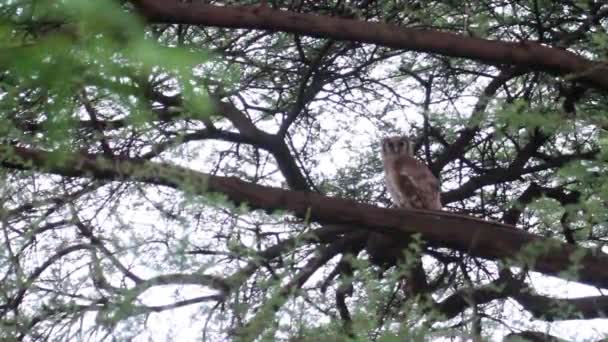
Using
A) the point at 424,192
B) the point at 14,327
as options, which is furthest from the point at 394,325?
the point at 424,192

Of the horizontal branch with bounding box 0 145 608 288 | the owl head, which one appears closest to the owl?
the owl head

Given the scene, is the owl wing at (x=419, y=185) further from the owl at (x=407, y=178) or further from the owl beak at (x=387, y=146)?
the owl beak at (x=387, y=146)

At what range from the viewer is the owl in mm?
4246

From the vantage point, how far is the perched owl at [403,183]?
13.0 feet

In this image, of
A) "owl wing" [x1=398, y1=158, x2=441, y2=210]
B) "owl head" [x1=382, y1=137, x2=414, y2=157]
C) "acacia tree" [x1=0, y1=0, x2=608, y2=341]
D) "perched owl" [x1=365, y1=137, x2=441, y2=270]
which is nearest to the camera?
"acacia tree" [x1=0, y1=0, x2=608, y2=341]

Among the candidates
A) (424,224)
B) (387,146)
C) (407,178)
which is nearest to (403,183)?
(407,178)

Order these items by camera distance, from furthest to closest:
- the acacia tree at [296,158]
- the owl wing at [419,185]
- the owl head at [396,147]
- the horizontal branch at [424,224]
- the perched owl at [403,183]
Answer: the owl head at [396,147], the owl wing at [419,185], the perched owl at [403,183], the horizontal branch at [424,224], the acacia tree at [296,158]

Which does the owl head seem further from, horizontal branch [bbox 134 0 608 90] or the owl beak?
horizontal branch [bbox 134 0 608 90]

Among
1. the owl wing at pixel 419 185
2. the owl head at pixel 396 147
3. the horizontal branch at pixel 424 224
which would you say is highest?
the owl head at pixel 396 147

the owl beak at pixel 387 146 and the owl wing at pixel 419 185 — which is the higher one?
the owl beak at pixel 387 146

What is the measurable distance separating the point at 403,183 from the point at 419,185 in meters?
0.20

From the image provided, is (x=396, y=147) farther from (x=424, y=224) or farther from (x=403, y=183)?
(x=424, y=224)

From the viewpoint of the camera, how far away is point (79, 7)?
932mm

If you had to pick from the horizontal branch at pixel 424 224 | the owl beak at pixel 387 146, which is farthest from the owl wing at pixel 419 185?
the horizontal branch at pixel 424 224
